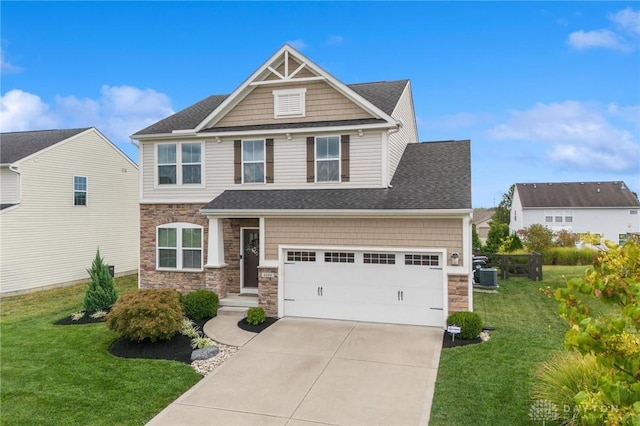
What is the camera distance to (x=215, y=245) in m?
13.3

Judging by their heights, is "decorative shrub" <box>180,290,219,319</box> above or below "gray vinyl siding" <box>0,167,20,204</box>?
below

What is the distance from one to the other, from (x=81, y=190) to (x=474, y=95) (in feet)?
67.6

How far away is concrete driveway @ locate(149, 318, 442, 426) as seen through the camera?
6234 millimetres

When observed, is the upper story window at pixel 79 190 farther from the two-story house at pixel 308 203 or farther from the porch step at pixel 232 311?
the porch step at pixel 232 311

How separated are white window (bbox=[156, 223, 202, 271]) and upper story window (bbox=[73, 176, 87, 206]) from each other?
765 centimetres

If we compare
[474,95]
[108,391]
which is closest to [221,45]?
[474,95]

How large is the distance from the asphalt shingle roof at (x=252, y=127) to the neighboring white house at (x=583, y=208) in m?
29.3

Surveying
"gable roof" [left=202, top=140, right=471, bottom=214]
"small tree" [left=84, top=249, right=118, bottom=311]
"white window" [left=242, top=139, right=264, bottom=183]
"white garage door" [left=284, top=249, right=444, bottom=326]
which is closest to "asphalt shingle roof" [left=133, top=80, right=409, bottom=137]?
"white window" [left=242, top=139, right=264, bottom=183]

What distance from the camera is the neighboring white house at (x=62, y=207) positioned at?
16656 mm

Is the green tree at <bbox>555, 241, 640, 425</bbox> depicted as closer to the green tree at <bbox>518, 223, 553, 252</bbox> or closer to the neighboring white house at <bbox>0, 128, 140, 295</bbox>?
the neighboring white house at <bbox>0, 128, 140, 295</bbox>

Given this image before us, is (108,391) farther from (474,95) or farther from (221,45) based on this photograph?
(474,95)

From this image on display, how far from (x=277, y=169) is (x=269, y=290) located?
4.08 meters

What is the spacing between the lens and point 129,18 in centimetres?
1708

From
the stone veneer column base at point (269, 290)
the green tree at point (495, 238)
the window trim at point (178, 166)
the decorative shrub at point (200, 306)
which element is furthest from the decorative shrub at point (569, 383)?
the green tree at point (495, 238)
